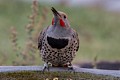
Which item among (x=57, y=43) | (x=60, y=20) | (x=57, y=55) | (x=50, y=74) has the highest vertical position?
(x=60, y=20)

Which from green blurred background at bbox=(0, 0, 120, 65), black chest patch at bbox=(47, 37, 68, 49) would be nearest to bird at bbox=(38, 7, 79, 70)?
black chest patch at bbox=(47, 37, 68, 49)

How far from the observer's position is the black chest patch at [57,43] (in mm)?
4984

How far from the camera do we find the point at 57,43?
4.98 m

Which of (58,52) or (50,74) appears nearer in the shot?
(50,74)

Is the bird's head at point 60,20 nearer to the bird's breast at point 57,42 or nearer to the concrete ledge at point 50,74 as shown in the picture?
the bird's breast at point 57,42

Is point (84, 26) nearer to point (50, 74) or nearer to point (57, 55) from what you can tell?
point (57, 55)

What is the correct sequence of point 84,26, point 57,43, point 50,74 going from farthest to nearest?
point 84,26 < point 57,43 < point 50,74

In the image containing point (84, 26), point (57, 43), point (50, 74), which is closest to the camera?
point (50, 74)

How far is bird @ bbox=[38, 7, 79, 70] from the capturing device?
501 cm

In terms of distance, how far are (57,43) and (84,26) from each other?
20.0 feet

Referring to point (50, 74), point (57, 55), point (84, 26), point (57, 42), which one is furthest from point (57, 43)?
point (84, 26)

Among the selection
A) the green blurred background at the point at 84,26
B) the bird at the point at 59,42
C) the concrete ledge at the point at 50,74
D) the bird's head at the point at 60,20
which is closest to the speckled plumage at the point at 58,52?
the bird at the point at 59,42

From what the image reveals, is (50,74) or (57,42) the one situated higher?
(57,42)

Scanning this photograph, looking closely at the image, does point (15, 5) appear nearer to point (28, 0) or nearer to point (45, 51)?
point (28, 0)
